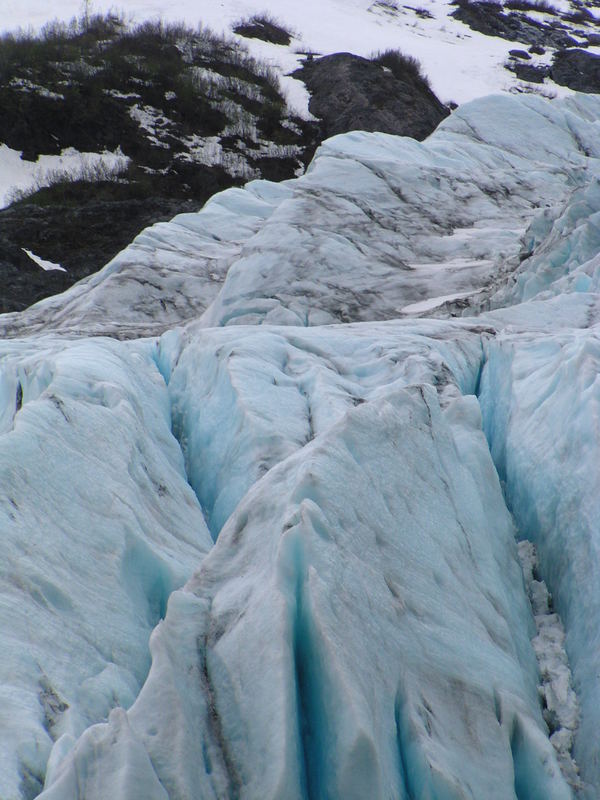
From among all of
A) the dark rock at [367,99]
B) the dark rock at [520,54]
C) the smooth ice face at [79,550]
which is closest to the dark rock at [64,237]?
the dark rock at [367,99]

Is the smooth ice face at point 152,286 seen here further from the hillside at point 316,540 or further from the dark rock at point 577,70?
the dark rock at point 577,70

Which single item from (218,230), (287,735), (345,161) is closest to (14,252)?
(218,230)

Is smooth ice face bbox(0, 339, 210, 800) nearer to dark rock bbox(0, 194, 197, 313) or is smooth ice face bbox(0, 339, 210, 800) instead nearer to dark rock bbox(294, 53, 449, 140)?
dark rock bbox(0, 194, 197, 313)

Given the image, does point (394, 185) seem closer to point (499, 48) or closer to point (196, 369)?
point (196, 369)

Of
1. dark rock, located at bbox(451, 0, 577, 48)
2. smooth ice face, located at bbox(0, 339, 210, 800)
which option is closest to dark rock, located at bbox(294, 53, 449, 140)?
dark rock, located at bbox(451, 0, 577, 48)

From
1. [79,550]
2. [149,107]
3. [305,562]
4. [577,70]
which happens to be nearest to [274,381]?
[79,550]
